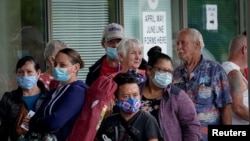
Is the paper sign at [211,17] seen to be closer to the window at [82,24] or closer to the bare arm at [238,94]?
the window at [82,24]

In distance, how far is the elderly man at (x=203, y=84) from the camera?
6.62 meters

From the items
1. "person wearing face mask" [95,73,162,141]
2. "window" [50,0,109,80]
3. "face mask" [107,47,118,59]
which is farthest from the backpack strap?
"window" [50,0,109,80]

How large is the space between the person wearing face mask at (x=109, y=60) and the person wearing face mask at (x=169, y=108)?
1123mm

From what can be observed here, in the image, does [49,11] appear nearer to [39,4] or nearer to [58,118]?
[39,4]

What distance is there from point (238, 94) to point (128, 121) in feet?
5.48

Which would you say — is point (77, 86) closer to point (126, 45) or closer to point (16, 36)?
point (126, 45)

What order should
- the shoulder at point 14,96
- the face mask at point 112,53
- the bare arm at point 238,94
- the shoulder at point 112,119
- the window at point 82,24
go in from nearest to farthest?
the shoulder at point 112,119, the shoulder at point 14,96, the bare arm at point 238,94, the face mask at point 112,53, the window at point 82,24

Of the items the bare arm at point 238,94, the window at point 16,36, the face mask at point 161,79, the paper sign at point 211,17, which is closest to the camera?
the face mask at point 161,79

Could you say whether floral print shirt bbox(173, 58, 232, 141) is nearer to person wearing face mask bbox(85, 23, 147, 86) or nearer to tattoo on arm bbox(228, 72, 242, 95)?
tattoo on arm bbox(228, 72, 242, 95)

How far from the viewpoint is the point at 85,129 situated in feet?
18.6

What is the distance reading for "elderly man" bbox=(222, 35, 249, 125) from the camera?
23.0ft

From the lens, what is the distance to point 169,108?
236 inches

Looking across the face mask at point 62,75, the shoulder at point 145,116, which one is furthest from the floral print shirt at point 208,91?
the face mask at point 62,75

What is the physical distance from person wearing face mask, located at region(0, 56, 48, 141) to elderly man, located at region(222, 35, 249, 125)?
1.84 m
